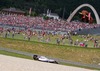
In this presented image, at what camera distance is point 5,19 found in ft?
258

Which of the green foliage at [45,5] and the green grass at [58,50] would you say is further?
the green foliage at [45,5]

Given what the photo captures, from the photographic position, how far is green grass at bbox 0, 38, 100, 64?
44781 mm

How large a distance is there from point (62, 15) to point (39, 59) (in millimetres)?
93477

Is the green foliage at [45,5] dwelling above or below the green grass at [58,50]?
above

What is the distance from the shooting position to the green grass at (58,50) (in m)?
44.8

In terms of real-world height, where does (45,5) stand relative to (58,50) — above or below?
above

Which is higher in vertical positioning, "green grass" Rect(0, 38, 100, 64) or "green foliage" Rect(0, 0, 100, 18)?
"green foliage" Rect(0, 0, 100, 18)

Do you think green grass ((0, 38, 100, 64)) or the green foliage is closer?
green grass ((0, 38, 100, 64))

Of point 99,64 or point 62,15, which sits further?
point 62,15

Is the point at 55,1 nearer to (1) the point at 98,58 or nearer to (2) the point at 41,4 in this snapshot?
(2) the point at 41,4

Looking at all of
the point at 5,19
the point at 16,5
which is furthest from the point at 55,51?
the point at 16,5

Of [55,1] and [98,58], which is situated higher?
[55,1]

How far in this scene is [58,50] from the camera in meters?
46.6

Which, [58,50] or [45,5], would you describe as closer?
[58,50]
